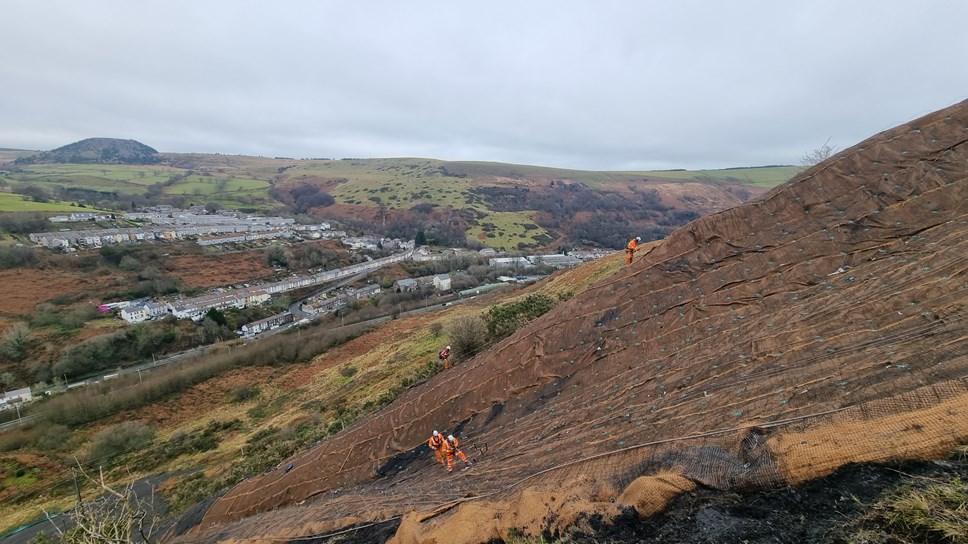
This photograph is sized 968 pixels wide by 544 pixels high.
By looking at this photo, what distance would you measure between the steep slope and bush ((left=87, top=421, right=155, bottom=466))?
1697cm

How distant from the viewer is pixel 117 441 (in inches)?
1051

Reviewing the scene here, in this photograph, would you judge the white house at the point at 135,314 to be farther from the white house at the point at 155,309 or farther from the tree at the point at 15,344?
the tree at the point at 15,344

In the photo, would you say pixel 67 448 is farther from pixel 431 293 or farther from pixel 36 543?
pixel 431 293

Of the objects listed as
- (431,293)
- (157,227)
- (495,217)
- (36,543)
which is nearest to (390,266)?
(431,293)

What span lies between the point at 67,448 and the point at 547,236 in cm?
9128

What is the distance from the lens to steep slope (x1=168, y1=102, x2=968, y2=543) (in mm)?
6113

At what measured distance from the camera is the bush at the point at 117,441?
25719 mm

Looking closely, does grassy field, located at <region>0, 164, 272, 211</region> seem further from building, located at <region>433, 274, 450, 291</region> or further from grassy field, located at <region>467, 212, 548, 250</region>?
building, located at <region>433, 274, 450, 291</region>

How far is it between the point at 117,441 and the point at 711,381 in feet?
115

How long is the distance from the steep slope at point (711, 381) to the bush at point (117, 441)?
17.0 m

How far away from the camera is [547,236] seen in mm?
104438

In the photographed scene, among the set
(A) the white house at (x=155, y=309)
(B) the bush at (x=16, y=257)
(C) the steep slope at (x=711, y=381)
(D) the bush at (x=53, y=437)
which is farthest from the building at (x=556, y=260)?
(B) the bush at (x=16, y=257)

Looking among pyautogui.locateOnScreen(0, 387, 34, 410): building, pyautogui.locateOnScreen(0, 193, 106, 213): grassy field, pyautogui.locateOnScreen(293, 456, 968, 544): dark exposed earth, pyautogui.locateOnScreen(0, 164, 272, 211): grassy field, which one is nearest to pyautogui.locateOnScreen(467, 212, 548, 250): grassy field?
pyautogui.locateOnScreen(0, 164, 272, 211): grassy field

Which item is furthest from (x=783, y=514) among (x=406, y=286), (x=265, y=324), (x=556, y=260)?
(x=556, y=260)
